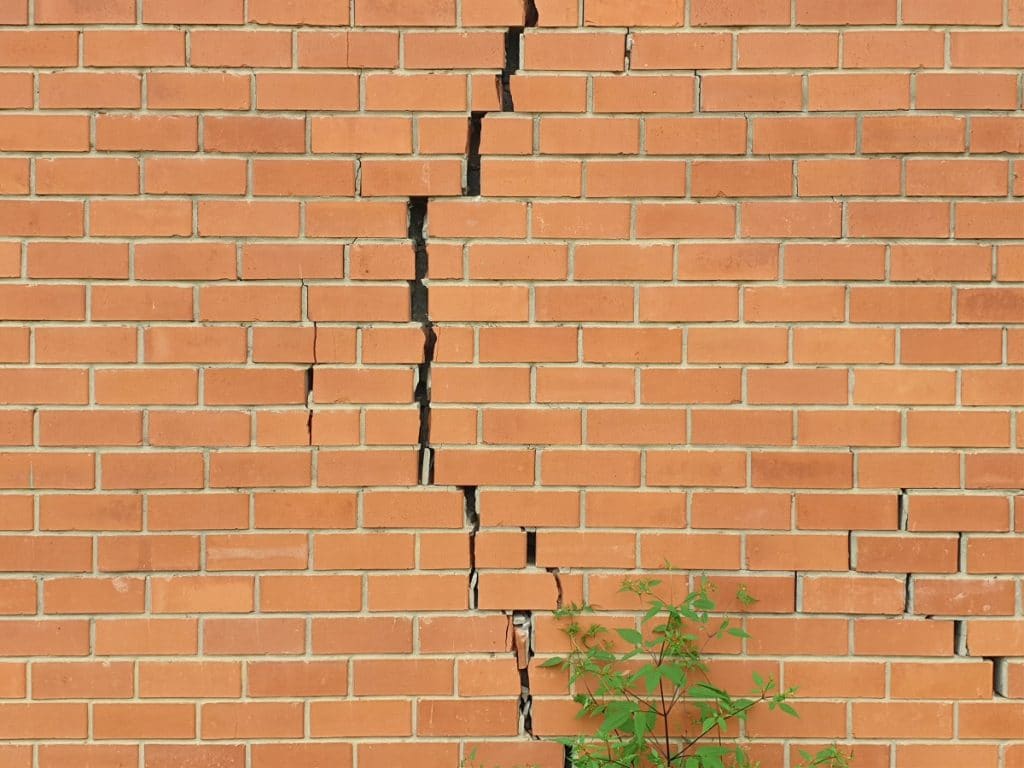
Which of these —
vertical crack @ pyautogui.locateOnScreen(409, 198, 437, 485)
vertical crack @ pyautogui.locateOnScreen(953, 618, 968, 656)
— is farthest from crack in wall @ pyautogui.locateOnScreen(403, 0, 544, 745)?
vertical crack @ pyautogui.locateOnScreen(953, 618, 968, 656)

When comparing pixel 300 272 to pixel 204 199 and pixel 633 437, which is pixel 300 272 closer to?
pixel 204 199

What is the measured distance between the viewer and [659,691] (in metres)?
2.20

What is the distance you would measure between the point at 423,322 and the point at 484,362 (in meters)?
0.17

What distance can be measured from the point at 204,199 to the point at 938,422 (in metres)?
1.79

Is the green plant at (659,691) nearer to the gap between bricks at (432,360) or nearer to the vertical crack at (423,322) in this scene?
the gap between bricks at (432,360)

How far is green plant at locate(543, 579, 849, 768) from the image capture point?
2158mm

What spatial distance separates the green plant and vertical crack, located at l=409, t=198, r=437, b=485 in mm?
482

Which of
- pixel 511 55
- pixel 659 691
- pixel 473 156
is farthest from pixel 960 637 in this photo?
pixel 511 55

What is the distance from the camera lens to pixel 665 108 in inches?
86.4

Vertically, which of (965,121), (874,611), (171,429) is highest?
(965,121)

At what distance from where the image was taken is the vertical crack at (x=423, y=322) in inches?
87.4

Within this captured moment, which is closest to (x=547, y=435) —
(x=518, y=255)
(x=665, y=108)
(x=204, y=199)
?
(x=518, y=255)

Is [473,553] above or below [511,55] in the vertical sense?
below

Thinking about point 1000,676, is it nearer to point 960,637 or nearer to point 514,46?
point 960,637
